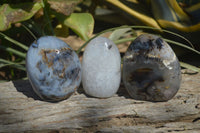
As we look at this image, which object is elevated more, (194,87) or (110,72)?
(110,72)

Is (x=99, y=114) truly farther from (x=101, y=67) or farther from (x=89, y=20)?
(x=89, y=20)

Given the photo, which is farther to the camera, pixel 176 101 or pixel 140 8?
pixel 140 8

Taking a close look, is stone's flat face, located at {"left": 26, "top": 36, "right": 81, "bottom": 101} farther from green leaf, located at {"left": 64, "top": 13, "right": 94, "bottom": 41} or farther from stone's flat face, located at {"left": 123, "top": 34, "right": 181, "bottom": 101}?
green leaf, located at {"left": 64, "top": 13, "right": 94, "bottom": 41}

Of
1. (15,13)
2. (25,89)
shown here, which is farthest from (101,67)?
(15,13)

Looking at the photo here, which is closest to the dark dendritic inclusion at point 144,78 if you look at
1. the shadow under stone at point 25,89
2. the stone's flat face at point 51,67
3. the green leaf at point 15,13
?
the stone's flat face at point 51,67

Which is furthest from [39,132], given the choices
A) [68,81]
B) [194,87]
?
[194,87]

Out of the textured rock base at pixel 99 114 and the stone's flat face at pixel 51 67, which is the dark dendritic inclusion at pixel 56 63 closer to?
the stone's flat face at pixel 51 67

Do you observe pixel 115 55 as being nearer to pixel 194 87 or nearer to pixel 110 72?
pixel 110 72
